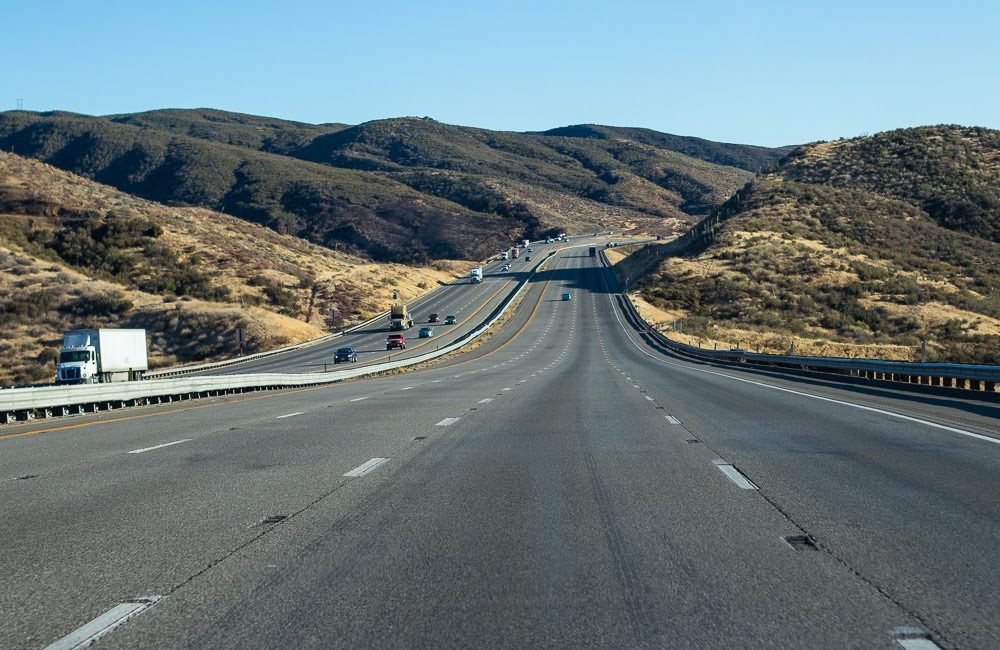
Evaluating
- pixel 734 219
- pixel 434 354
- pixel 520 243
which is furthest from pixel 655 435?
pixel 520 243

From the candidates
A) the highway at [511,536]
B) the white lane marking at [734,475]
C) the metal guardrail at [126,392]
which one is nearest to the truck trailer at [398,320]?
the metal guardrail at [126,392]

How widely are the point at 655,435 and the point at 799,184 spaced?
113 meters

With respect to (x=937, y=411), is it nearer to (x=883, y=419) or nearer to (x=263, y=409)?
(x=883, y=419)

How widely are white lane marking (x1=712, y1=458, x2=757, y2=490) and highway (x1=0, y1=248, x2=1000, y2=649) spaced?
0.08 feet

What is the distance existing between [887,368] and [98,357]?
33.9 metres

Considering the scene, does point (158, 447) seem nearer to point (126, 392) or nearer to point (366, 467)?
point (366, 467)

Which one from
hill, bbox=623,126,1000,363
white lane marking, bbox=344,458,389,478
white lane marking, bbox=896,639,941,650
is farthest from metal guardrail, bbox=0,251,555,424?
hill, bbox=623,126,1000,363

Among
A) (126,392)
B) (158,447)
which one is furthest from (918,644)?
(126,392)

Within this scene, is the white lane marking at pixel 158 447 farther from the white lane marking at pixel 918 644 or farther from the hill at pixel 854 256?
the hill at pixel 854 256

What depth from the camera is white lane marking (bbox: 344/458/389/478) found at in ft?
36.2

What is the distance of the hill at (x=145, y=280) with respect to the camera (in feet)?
236

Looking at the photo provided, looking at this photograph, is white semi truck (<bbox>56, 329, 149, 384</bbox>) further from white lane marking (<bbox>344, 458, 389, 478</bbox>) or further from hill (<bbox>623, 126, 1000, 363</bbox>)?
hill (<bbox>623, 126, 1000, 363</bbox>)

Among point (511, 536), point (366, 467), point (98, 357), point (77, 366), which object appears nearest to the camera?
point (511, 536)

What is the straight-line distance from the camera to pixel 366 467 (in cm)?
1159
